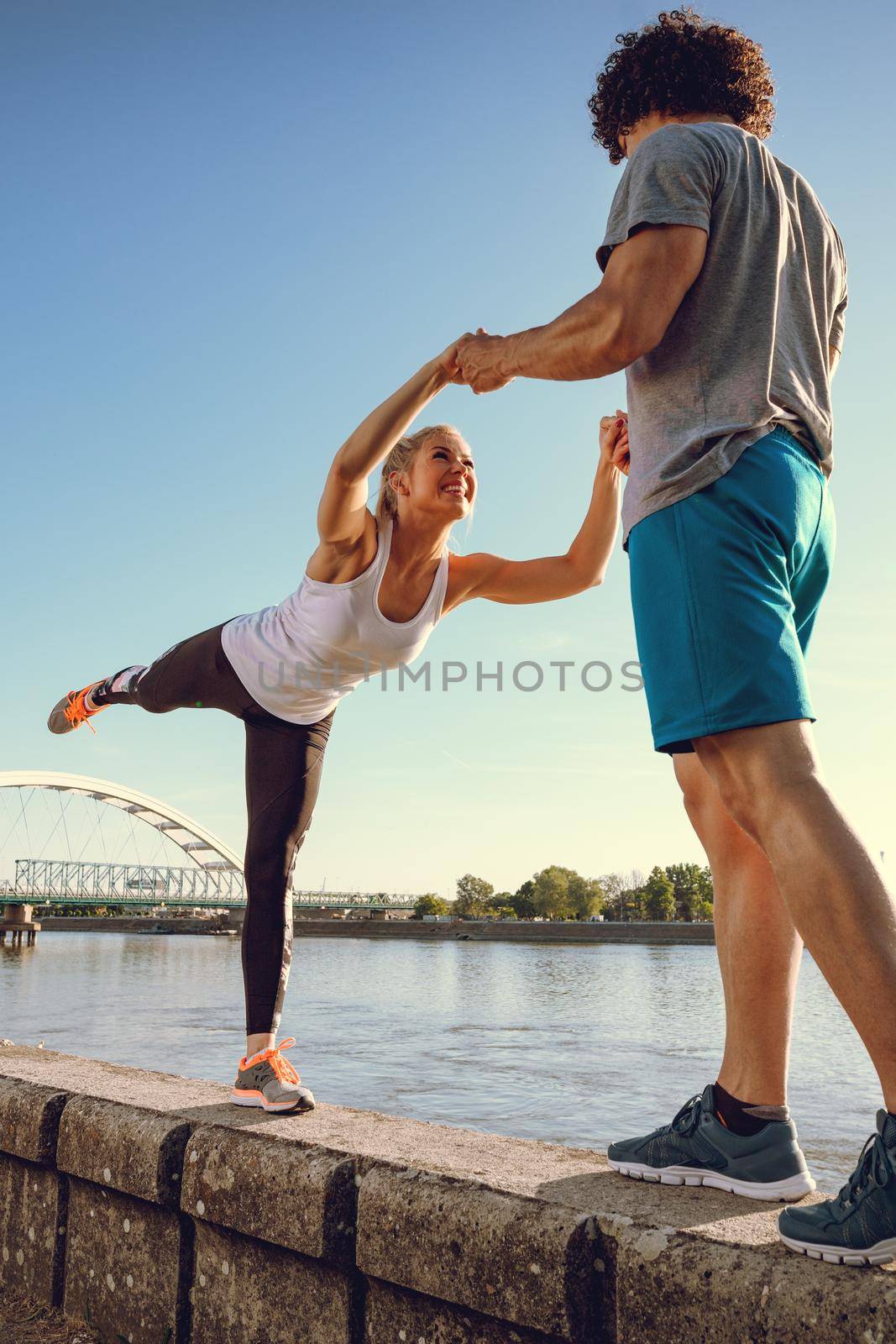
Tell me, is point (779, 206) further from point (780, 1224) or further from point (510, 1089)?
point (510, 1089)

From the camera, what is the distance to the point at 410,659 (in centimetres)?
283

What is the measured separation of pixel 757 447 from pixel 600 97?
97 cm

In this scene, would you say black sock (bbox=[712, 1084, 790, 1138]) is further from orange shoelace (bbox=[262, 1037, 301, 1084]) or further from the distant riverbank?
the distant riverbank

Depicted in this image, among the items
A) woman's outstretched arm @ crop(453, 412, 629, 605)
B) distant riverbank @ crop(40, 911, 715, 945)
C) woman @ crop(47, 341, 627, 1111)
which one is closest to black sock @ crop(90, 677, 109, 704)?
woman @ crop(47, 341, 627, 1111)

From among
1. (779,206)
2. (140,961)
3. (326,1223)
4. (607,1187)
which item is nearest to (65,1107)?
(326,1223)

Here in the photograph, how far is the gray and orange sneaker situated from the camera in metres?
3.92

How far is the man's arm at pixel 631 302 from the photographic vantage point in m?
1.65

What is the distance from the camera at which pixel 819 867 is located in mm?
1358

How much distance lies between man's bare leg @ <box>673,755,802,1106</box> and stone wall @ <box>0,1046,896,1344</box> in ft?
0.66

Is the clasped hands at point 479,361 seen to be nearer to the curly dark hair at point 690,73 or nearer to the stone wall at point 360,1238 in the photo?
the curly dark hair at point 690,73

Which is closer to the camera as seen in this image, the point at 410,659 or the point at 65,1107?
the point at 65,1107

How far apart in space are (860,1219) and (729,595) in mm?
875

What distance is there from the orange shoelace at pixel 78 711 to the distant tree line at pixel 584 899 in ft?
276

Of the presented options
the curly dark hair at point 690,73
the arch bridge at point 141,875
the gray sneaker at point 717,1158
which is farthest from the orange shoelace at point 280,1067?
the arch bridge at point 141,875
